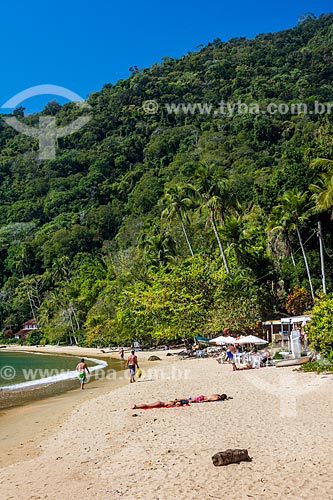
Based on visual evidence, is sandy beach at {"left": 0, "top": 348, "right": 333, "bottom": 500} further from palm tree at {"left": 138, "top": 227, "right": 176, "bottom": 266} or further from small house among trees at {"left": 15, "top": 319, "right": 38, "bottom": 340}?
small house among trees at {"left": 15, "top": 319, "right": 38, "bottom": 340}

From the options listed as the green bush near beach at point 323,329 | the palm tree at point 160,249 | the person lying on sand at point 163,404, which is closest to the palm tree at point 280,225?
the palm tree at point 160,249

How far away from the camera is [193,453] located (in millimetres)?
8406

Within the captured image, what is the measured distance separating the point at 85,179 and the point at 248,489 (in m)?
115

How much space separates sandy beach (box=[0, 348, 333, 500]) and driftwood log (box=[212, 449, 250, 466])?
0.11 m

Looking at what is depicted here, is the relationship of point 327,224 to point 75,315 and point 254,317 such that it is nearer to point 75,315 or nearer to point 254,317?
point 254,317

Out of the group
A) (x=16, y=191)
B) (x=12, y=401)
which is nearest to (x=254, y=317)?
(x=12, y=401)

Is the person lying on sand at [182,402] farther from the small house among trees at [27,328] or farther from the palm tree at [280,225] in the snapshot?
the small house among trees at [27,328]

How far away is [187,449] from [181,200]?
3541 cm

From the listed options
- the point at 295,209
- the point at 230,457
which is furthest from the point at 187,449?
the point at 295,209

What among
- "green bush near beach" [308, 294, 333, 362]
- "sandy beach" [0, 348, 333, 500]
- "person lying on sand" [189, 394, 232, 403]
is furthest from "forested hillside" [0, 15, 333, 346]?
"sandy beach" [0, 348, 333, 500]

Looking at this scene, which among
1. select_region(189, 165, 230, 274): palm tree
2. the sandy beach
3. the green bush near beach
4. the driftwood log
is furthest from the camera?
select_region(189, 165, 230, 274): palm tree

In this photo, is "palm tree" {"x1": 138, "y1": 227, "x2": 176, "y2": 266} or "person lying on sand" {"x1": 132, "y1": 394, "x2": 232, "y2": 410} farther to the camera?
"palm tree" {"x1": 138, "y1": 227, "x2": 176, "y2": 266}

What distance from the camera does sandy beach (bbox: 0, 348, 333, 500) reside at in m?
6.84

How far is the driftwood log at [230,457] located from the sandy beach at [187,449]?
11cm
